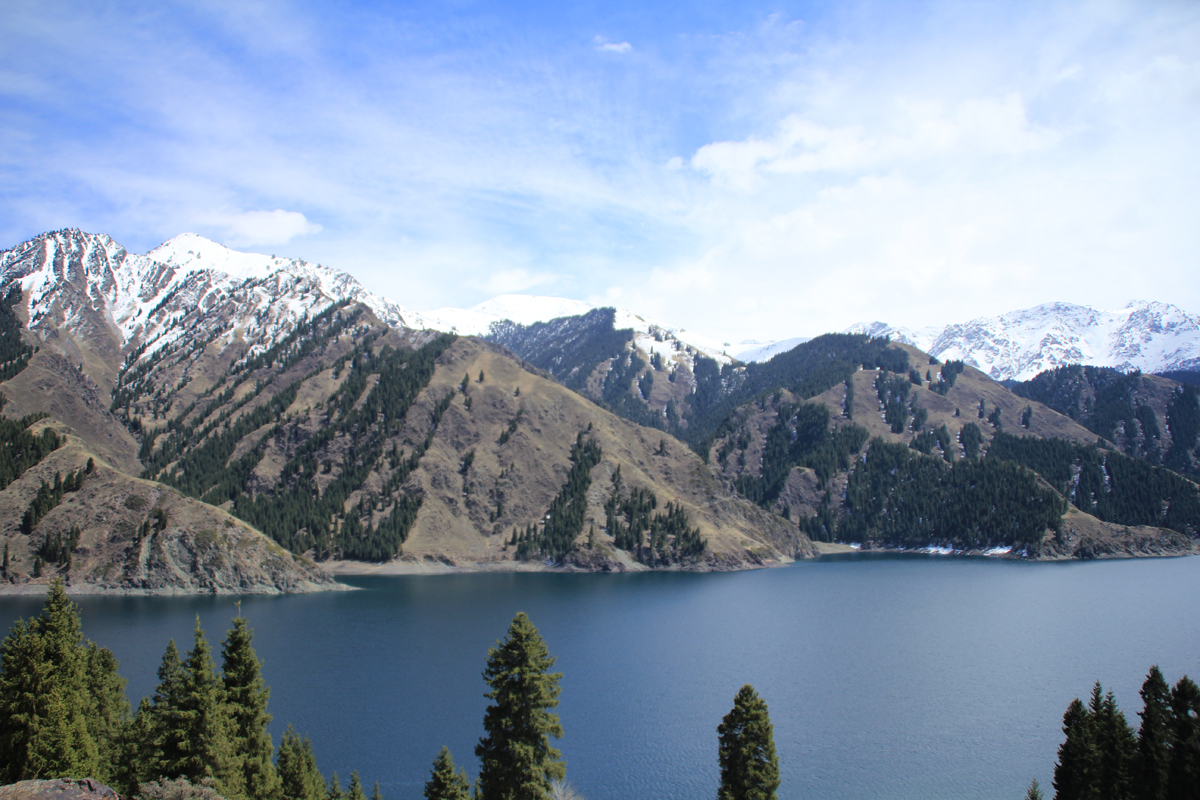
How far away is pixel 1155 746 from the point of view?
150 feet

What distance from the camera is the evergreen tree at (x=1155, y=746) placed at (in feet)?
148

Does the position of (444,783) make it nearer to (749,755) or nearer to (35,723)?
(749,755)

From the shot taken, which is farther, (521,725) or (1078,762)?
(1078,762)

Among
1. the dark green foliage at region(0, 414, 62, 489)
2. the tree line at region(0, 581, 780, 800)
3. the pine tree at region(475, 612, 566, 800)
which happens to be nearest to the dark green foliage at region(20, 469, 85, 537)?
the dark green foliage at region(0, 414, 62, 489)

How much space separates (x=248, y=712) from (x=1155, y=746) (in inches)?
1984

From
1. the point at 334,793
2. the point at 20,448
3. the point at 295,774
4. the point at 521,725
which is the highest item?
the point at 20,448

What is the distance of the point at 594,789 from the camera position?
2393 inches

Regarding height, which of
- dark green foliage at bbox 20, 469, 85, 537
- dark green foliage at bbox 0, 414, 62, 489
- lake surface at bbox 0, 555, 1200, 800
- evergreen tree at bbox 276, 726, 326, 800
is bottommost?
lake surface at bbox 0, 555, 1200, 800

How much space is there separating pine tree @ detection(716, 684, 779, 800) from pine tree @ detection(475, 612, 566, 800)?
9.35 m

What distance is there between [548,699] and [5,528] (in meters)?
152

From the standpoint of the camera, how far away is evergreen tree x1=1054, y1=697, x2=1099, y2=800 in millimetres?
46812

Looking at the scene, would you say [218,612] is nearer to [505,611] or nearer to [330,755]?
[505,611]

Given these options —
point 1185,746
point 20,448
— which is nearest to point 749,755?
point 1185,746

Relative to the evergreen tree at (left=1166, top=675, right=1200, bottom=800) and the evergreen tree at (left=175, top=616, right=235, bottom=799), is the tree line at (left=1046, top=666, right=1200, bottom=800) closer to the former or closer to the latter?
the evergreen tree at (left=1166, top=675, right=1200, bottom=800)
